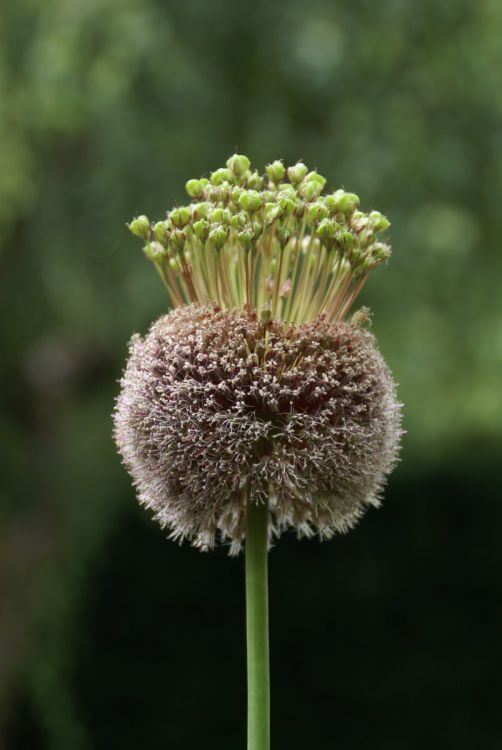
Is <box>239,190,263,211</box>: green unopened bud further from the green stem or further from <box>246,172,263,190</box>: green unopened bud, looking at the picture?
the green stem

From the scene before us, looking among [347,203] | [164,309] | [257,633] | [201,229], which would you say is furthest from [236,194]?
[164,309]

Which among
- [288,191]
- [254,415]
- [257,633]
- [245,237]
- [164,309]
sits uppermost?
[164,309]

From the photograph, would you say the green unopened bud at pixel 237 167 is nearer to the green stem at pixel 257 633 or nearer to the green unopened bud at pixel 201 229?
the green unopened bud at pixel 201 229

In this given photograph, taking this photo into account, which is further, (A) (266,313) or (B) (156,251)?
(B) (156,251)

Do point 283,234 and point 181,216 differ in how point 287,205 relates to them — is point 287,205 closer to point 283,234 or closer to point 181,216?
point 283,234

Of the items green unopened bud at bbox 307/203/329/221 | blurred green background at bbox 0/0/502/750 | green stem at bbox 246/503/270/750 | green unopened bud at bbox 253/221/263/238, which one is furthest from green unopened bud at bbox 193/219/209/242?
blurred green background at bbox 0/0/502/750

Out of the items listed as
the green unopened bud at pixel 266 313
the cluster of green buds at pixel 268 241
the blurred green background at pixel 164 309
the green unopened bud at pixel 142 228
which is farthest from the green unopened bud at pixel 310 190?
the blurred green background at pixel 164 309
